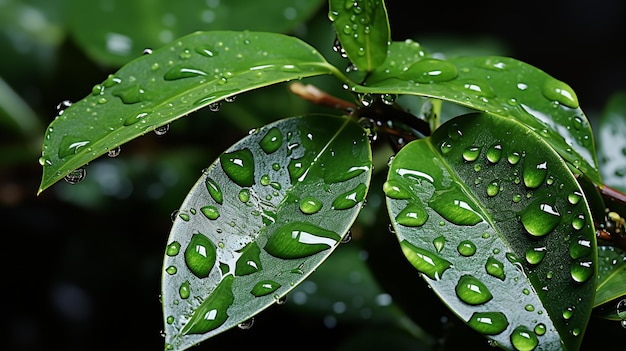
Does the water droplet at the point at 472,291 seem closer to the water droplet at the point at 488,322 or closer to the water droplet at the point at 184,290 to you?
the water droplet at the point at 488,322

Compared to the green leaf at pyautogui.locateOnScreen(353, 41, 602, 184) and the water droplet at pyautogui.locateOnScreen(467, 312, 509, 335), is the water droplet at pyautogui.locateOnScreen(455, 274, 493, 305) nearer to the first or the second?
the water droplet at pyautogui.locateOnScreen(467, 312, 509, 335)

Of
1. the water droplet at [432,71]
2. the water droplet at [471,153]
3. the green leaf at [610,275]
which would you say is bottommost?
the green leaf at [610,275]

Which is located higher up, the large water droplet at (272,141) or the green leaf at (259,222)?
the large water droplet at (272,141)

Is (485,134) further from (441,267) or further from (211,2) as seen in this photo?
(211,2)

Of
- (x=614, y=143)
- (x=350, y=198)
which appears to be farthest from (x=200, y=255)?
(x=614, y=143)

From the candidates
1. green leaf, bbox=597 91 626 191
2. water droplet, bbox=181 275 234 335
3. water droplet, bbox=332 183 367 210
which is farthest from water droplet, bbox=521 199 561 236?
green leaf, bbox=597 91 626 191

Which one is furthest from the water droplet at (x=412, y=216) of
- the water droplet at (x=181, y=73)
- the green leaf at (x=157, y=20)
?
the green leaf at (x=157, y=20)
